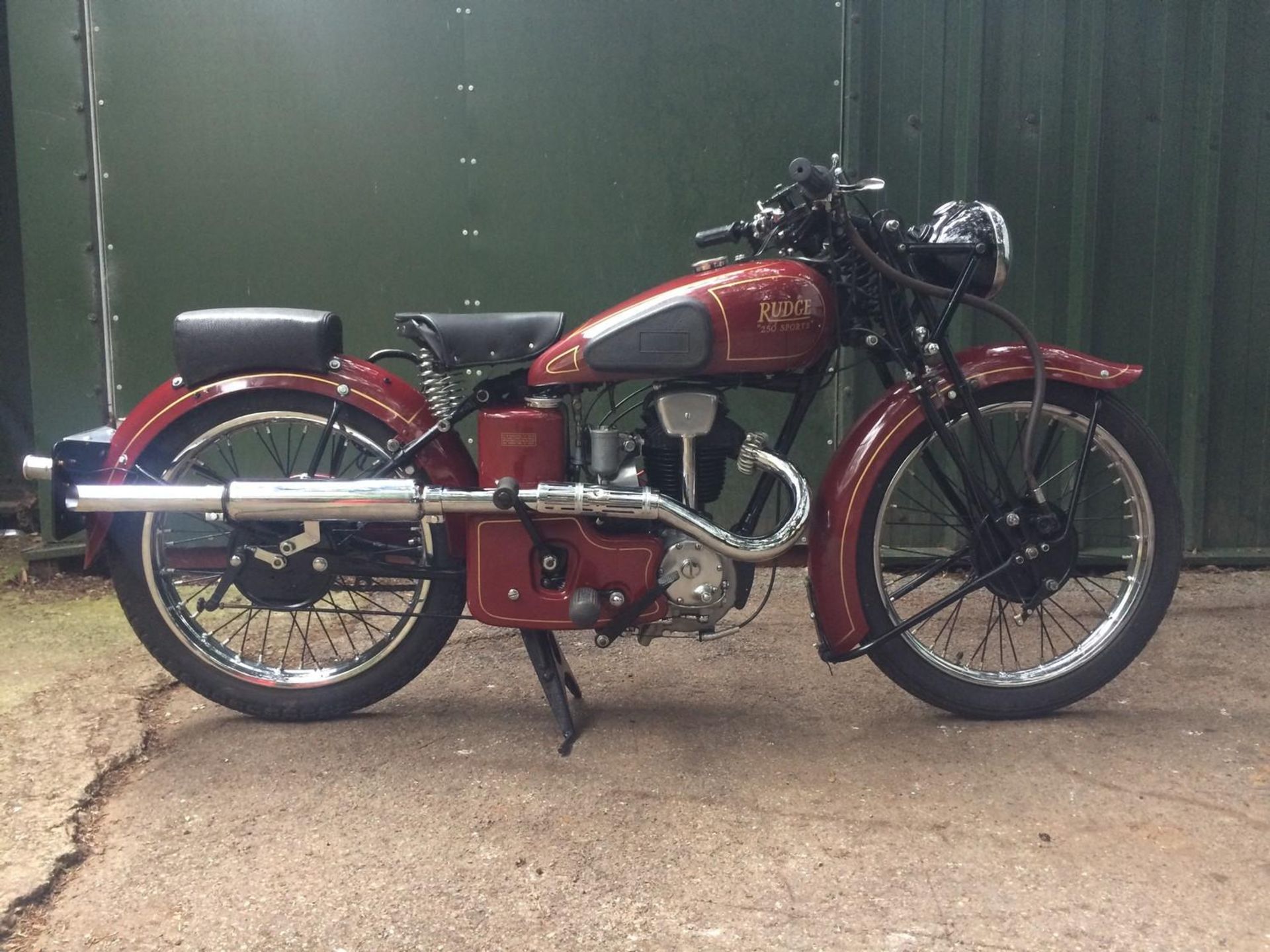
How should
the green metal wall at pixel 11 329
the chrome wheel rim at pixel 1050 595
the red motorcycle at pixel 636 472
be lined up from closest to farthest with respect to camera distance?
the red motorcycle at pixel 636 472
the chrome wheel rim at pixel 1050 595
the green metal wall at pixel 11 329

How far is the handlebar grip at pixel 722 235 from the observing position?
2.71 m

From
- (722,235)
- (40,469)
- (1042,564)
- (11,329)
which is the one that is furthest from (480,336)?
(11,329)

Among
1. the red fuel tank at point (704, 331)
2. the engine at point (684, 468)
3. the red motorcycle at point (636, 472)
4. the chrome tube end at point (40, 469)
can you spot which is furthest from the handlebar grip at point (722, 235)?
the chrome tube end at point (40, 469)

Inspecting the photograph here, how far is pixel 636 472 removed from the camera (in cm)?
270

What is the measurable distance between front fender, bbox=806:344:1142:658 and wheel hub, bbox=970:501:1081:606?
34cm

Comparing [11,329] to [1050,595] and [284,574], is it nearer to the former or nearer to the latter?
[284,574]

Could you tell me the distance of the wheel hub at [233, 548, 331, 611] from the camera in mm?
2787

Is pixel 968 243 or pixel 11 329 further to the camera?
pixel 11 329

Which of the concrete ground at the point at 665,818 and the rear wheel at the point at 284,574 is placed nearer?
the concrete ground at the point at 665,818

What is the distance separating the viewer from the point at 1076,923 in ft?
6.66

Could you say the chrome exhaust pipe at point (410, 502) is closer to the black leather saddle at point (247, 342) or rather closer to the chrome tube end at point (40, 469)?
the chrome tube end at point (40, 469)

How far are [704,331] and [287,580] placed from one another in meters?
1.26

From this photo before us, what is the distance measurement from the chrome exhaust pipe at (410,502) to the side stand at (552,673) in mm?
403

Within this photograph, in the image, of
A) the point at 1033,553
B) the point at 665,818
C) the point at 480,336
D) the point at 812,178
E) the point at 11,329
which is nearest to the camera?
the point at 665,818
